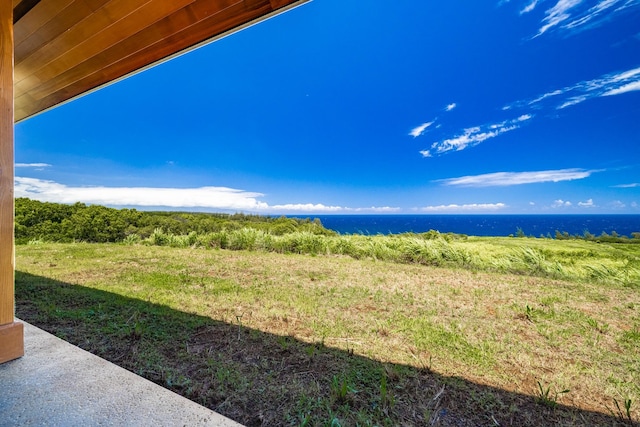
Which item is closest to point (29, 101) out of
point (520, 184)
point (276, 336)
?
point (276, 336)

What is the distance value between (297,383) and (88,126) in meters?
9.37

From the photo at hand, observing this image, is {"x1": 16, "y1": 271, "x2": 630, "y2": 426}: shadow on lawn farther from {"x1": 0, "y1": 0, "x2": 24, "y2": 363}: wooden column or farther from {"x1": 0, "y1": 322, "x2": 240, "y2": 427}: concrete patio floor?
{"x1": 0, "y1": 0, "x2": 24, "y2": 363}: wooden column

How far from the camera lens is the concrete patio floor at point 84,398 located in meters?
0.91

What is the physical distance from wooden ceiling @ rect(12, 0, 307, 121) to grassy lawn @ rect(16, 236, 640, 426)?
6.01 feet

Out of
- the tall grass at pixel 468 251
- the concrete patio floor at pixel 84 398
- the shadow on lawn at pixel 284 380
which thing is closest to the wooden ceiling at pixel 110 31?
the concrete patio floor at pixel 84 398

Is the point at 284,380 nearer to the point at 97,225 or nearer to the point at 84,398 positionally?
the point at 84,398

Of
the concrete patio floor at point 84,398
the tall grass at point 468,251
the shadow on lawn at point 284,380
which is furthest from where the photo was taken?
the tall grass at point 468,251

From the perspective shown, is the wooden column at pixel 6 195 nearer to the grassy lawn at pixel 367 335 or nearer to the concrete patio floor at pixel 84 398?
the concrete patio floor at pixel 84 398

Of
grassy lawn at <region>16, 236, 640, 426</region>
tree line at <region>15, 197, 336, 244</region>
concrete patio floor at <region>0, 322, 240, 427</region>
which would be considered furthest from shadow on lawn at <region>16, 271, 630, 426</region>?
tree line at <region>15, 197, 336, 244</region>

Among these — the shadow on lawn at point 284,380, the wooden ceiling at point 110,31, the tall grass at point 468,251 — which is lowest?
the shadow on lawn at point 284,380

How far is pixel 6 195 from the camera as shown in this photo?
1267 millimetres

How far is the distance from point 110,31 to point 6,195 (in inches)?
41.5

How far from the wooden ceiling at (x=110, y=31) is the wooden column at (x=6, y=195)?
0.29 meters

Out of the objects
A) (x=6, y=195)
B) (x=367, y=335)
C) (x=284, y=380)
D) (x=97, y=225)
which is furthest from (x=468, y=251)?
(x=97, y=225)
